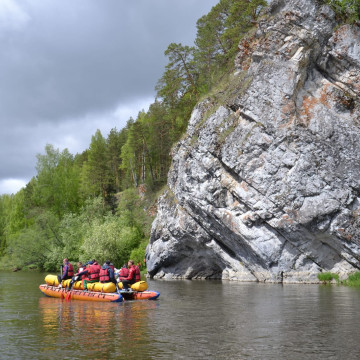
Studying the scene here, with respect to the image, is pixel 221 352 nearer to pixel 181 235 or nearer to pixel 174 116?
pixel 181 235

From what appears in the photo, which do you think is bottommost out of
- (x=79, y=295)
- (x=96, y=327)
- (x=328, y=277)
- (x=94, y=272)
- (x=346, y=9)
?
(x=96, y=327)

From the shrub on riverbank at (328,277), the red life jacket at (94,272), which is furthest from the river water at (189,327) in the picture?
the shrub on riverbank at (328,277)

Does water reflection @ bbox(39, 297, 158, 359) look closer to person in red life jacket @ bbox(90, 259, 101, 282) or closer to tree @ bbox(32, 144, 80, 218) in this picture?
person in red life jacket @ bbox(90, 259, 101, 282)

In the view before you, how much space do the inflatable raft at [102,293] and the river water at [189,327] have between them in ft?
1.80

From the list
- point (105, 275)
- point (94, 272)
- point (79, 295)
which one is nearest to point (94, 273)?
point (94, 272)

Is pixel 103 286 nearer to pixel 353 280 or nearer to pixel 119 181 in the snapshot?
pixel 353 280

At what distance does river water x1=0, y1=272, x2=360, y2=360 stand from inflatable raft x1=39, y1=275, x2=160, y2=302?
1.80 ft

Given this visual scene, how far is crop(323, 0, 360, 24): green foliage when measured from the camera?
115 feet

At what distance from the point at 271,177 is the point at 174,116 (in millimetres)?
23851

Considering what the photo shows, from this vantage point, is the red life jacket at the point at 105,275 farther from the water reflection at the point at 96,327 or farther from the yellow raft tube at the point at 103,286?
the water reflection at the point at 96,327

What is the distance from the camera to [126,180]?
251ft

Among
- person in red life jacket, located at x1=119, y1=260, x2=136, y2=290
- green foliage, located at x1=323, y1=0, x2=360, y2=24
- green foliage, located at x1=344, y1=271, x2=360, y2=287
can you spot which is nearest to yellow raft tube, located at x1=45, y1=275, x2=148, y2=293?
person in red life jacket, located at x1=119, y1=260, x2=136, y2=290

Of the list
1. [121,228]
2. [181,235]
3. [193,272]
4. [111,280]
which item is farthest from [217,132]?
[121,228]

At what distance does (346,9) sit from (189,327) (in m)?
29.9
